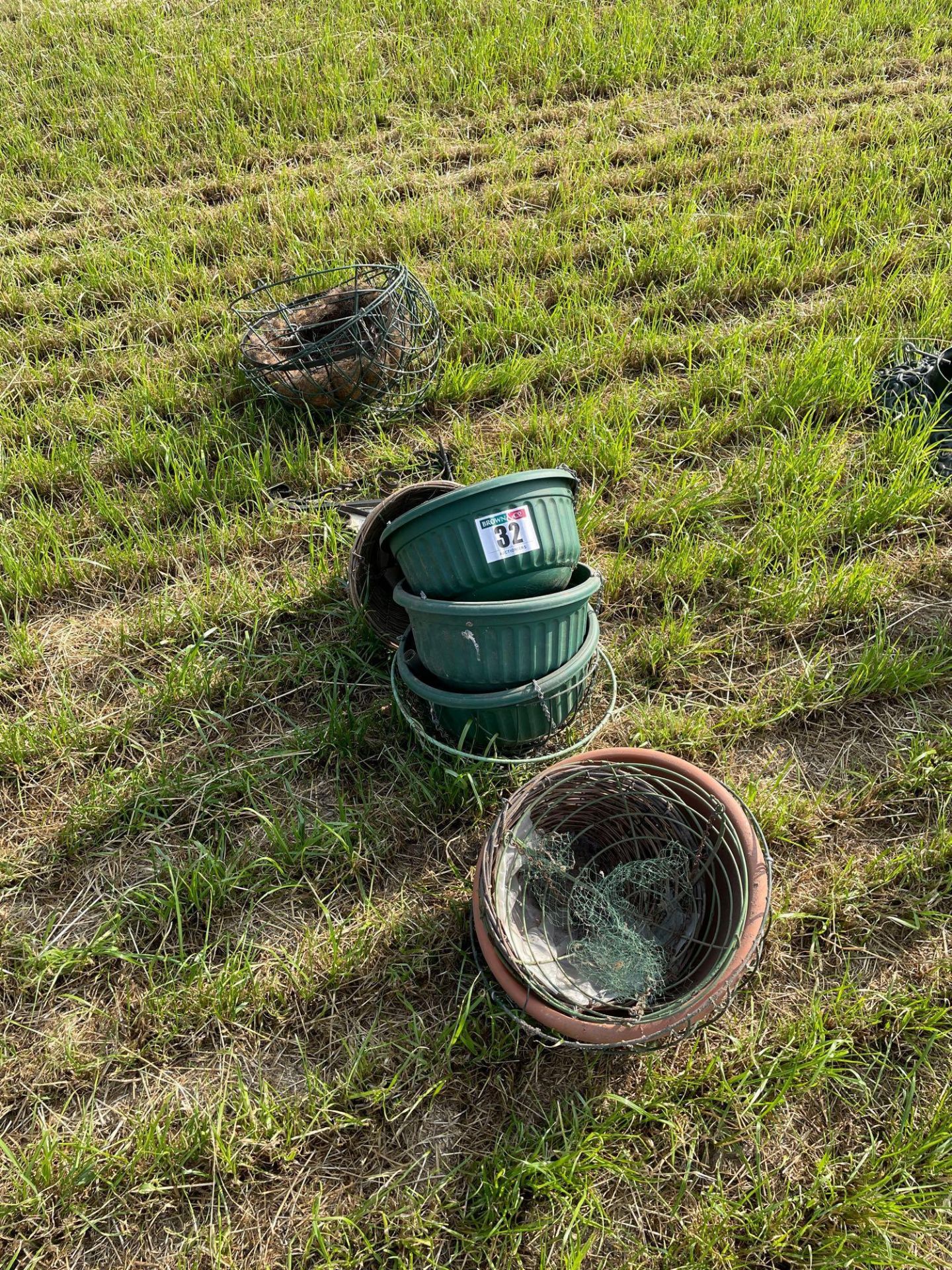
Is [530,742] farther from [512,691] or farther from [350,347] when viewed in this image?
[350,347]

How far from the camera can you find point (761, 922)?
1804 mm

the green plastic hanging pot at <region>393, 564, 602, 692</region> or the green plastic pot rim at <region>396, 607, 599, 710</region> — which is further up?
the green plastic hanging pot at <region>393, 564, 602, 692</region>

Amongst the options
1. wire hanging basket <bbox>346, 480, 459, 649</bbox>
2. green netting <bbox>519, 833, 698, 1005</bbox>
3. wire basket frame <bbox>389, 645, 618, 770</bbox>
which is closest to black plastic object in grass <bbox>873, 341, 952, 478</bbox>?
wire basket frame <bbox>389, 645, 618, 770</bbox>

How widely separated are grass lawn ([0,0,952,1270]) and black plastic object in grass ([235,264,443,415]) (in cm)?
10

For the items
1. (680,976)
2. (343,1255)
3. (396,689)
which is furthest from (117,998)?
(680,976)

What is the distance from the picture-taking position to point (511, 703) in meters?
2.08

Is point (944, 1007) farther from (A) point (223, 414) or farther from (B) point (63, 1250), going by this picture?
(A) point (223, 414)

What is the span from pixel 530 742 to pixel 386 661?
20.2 inches

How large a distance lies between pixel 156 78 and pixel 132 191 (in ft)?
3.60

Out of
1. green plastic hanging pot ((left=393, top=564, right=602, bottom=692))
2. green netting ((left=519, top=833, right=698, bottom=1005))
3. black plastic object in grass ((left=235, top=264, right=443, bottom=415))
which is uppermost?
black plastic object in grass ((left=235, top=264, right=443, bottom=415))

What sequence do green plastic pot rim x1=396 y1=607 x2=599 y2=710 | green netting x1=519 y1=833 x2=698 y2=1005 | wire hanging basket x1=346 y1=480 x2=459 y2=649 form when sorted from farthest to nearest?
wire hanging basket x1=346 y1=480 x2=459 y2=649 → green plastic pot rim x1=396 y1=607 x2=599 y2=710 → green netting x1=519 y1=833 x2=698 y2=1005

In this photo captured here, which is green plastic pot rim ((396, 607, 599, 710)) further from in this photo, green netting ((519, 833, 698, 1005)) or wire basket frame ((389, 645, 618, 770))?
green netting ((519, 833, 698, 1005))

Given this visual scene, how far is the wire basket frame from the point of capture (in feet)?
7.16

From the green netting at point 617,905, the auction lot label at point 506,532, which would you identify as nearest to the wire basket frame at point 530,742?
the green netting at point 617,905
